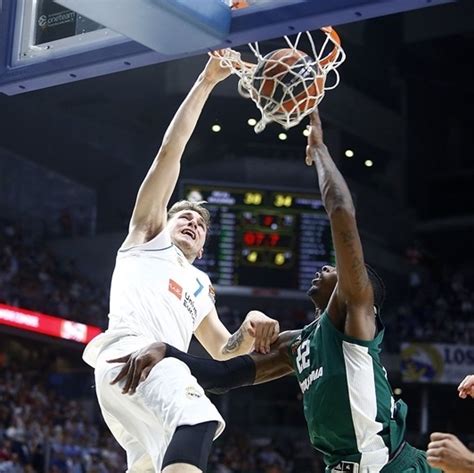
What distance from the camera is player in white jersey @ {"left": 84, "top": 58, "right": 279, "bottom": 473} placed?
4.35 metres

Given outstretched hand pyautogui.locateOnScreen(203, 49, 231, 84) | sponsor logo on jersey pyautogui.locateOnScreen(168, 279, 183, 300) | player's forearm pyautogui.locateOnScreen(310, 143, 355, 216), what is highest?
outstretched hand pyautogui.locateOnScreen(203, 49, 231, 84)

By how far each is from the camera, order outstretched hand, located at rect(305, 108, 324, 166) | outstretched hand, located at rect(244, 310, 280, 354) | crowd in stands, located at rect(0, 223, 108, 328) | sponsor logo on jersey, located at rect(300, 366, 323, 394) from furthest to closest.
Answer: crowd in stands, located at rect(0, 223, 108, 328)
outstretched hand, located at rect(244, 310, 280, 354)
outstretched hand, located at rect(305, 108, 324, 166)
sponsor logo on jersey, located at rect(300, 366, 323, 394)

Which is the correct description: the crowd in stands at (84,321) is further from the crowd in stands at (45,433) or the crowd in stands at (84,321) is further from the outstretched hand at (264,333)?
the outstretched hand at (264,333)

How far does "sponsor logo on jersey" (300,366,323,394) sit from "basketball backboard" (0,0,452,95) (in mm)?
1465

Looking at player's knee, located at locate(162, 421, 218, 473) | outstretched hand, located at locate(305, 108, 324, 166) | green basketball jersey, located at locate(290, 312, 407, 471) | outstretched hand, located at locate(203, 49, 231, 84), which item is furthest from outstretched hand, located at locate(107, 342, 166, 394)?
outstretched hand, located at locate(203, 49, 231, 84)

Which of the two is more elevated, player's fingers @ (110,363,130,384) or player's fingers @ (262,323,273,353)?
player's fingers @ (262,323,273,353)

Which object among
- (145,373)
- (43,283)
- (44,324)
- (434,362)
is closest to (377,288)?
(145,373)

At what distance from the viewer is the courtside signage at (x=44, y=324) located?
16750 millimetres

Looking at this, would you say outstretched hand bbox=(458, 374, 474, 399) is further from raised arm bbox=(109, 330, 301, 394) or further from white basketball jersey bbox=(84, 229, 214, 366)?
white basketball jersey bbox=(84, 229, 214, 366)

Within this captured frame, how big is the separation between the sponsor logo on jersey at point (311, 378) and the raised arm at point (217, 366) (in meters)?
0.32

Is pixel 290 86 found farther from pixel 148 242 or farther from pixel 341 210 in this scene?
pixel 148 242

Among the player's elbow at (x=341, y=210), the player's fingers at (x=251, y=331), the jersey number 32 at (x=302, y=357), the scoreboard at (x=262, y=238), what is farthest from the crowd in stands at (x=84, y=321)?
the player's elbow at (x=341, y=210)

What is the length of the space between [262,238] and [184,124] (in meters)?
12.9

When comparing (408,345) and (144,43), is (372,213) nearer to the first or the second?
(408,345)
